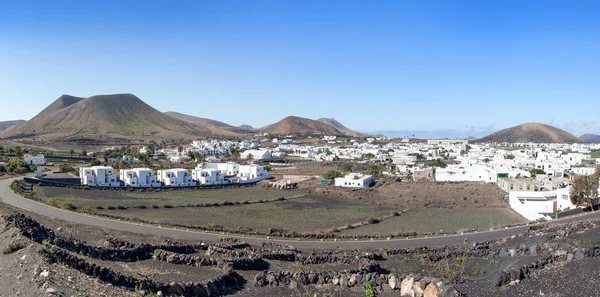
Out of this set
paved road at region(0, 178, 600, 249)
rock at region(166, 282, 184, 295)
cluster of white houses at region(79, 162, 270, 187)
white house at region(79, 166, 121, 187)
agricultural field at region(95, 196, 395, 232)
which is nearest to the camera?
rock at region(166, 282, 184, 295)

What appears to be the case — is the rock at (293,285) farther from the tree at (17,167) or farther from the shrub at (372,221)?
the tree at (17,167)

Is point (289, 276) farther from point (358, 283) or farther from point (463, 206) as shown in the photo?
point (463, 206)

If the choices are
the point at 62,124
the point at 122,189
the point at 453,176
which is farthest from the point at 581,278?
the point at 62,124

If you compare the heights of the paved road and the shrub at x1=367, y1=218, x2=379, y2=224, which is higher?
the paved road

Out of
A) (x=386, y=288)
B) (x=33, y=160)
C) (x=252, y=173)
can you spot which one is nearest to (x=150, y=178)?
(x=252, y=173)

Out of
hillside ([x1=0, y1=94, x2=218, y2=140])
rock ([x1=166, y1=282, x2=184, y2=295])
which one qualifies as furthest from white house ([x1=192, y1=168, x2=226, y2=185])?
hillside ([x1=0, y1=94, x2=218, y2=140])

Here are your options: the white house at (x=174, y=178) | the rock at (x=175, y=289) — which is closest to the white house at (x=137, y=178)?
the white house at (x=174, y=178)

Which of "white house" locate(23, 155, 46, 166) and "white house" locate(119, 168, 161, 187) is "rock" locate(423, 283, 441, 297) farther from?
"white house" locate(23, 155, 46, 166)
